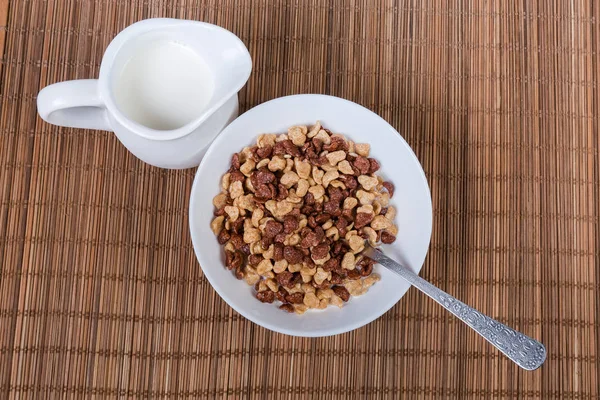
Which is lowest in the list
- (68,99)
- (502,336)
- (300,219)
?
(502,336)

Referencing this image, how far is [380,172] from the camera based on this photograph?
804mm

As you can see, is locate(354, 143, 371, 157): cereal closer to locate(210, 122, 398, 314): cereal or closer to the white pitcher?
locate(210, 122, 398, 314): cereal

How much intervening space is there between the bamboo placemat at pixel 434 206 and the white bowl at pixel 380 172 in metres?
0.09

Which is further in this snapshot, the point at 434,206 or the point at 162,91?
the point at 434,206

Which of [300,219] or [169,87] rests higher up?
[169,87]

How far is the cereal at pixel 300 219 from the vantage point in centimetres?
74

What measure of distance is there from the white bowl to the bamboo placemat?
0.09 m

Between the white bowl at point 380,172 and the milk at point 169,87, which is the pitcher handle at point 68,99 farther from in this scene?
the white bowl at point 380,172

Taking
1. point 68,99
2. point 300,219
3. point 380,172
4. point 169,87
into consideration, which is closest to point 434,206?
point 380,172

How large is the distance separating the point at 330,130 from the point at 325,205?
11 centimetres

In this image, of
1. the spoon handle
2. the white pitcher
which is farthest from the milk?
the spoon handle

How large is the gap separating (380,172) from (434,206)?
119 mm

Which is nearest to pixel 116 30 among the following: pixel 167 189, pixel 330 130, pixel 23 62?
pixel 23 62

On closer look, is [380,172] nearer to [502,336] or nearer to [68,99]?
[502,336]
